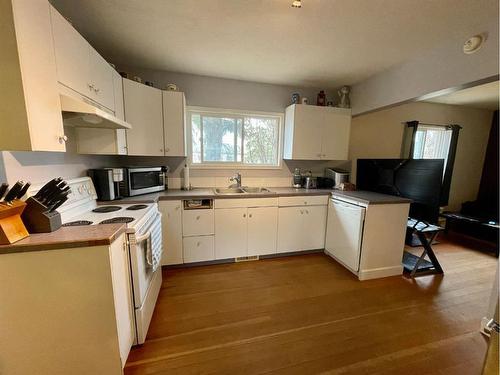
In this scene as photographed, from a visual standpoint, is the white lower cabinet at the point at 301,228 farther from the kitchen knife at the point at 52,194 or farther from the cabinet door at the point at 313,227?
the kitchen knife at the point at 52,194

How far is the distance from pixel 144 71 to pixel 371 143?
3505 mm

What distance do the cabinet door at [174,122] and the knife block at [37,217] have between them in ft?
4.84

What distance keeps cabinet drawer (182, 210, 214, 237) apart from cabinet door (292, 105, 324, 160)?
147cm

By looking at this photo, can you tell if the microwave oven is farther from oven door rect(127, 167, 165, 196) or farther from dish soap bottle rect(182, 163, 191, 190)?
dish soap bottle rect(182, 163, 191, 190)

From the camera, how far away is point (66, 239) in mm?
1047

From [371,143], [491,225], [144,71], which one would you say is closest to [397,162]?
[371,143]

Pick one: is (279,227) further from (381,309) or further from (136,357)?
(136,357)

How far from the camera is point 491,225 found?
328 cm

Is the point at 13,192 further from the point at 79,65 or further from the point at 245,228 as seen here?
the point at 245,228

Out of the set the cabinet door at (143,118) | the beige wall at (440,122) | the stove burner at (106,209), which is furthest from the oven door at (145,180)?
the beige wall at (440,122)

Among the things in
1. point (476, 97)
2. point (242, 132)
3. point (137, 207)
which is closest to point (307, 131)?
point (242, 132)

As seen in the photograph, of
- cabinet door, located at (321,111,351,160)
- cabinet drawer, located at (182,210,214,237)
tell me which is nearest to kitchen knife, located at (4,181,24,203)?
cabinet drawer, located at (182,210,214,237)

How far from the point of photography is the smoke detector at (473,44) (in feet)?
5.47

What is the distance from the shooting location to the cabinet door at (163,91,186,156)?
8.04 feet
